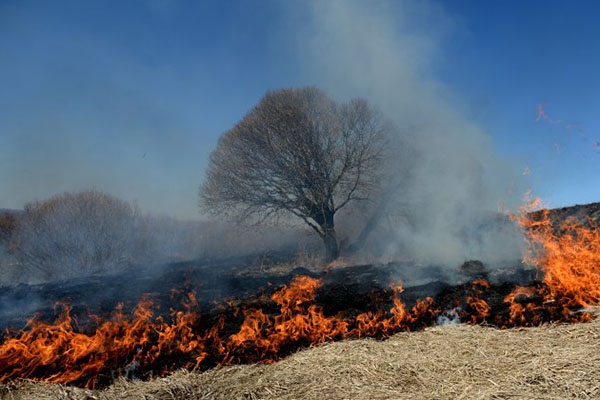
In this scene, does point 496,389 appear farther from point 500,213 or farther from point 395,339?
point 500,213

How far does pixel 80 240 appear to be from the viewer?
13781 mm

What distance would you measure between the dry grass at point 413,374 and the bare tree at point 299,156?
12599 mm

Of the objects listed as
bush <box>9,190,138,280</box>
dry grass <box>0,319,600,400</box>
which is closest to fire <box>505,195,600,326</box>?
dry grass <box>0,319,600,400</box>

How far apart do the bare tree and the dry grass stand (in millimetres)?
12599

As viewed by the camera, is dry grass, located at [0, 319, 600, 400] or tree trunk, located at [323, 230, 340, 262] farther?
tree trunk, located at [323, 230, 340, 262]

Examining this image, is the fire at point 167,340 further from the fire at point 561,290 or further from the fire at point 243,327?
the fire at point 561,290

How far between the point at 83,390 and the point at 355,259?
13503 mm

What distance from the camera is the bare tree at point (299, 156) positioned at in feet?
53.9

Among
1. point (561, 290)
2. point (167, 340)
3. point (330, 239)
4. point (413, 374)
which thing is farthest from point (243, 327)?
point (330, 239)

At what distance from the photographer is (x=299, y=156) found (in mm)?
16453

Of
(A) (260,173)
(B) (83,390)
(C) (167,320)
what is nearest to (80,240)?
(A) (260,173)

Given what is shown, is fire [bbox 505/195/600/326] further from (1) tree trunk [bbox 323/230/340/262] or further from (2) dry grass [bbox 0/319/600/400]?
(1) tree trunk [bbox 323/230/340/262]

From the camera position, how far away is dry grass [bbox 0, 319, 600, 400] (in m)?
3.19

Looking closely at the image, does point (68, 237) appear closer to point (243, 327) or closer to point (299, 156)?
point (299, 156)
